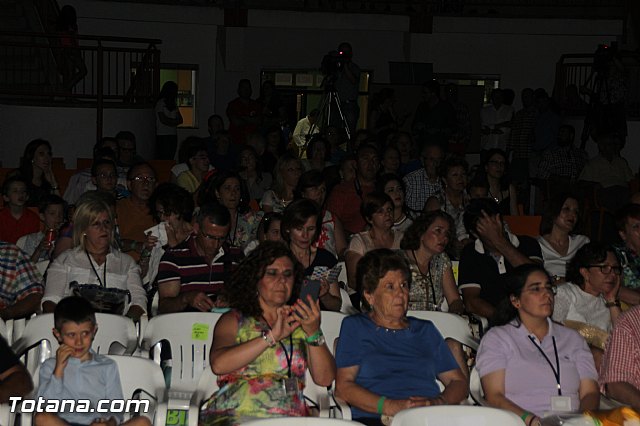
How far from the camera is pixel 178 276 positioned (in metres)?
5.66

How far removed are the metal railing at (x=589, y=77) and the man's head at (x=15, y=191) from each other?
28.3 feet

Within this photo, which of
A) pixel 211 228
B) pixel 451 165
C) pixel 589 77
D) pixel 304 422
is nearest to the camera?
pixel 304 422

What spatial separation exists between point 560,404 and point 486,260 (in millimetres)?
1713

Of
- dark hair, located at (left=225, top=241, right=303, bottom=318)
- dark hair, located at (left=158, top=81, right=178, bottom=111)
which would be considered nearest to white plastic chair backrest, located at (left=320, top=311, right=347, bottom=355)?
dark hair, located at (left=225, top=241, right=303, bottom=318)

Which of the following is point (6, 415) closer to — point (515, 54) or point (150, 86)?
point (150, 86)

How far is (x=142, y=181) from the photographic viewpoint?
714 centimetres

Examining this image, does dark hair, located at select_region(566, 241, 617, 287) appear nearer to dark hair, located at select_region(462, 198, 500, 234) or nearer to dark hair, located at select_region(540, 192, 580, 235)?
dark hair, located at select_region(462, 198, 500, 234)

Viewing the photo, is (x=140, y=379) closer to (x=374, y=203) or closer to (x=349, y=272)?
(x=349, y=272)

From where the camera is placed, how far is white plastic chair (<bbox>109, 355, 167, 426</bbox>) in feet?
14.3

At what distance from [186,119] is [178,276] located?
36.2 ft

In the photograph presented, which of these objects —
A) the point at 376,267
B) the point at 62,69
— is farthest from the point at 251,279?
the point at 62,69

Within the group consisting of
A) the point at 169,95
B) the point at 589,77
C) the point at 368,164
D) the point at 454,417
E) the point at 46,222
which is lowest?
the point at 454,417

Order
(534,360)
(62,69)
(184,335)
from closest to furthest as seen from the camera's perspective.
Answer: (534,360), (184,335), (62,69)

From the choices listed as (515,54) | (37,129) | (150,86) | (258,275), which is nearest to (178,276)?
(258,275)
